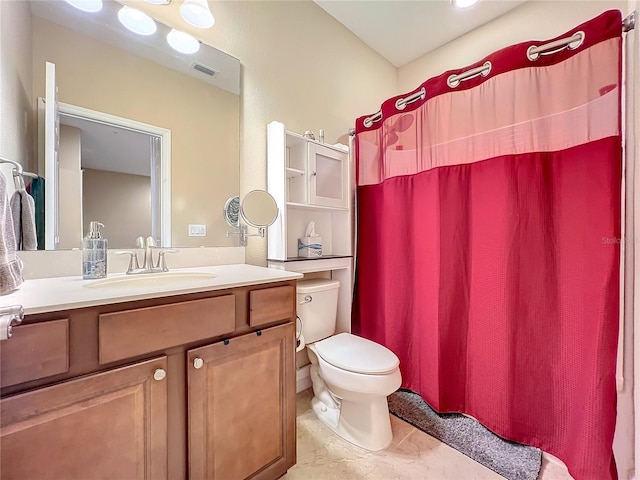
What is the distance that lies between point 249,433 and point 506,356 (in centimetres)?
121

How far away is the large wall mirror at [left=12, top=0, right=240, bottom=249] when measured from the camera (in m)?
1.09

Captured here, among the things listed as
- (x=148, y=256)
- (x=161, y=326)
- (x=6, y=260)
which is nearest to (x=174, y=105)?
(x=148, y=256)

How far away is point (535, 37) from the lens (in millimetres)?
1748

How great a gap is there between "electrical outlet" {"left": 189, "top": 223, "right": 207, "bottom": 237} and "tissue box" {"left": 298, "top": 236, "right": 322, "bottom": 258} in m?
0.60

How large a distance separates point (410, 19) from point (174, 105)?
173cm

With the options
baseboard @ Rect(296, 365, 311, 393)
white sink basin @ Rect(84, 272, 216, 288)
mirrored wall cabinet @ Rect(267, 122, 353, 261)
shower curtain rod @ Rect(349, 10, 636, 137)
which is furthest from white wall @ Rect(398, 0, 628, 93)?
baseboard @ Rect(296, 365, 311, 393)

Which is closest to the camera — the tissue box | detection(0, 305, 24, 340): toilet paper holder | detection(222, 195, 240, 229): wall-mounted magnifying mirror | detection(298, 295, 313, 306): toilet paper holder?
detection(0, 305, 24, 340): toilet paper holder

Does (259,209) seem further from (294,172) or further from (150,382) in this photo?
(150,382)

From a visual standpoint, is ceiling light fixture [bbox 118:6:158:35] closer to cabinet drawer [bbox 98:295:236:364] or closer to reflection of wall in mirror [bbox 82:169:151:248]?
reflection of wall in mirror [bbox 82:169:151:248]

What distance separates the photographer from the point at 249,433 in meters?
0.99

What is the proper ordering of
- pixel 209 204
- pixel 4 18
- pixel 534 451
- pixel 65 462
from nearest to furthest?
pixel 65 462 → pixel 4 18 → pixel 534 451 → pixel 209 204

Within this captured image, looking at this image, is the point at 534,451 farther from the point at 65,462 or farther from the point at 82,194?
the point at 82,194

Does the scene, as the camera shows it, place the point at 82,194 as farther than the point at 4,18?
Yes

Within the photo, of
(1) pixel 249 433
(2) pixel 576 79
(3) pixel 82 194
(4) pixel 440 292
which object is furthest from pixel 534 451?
(3) pixel 82 194
